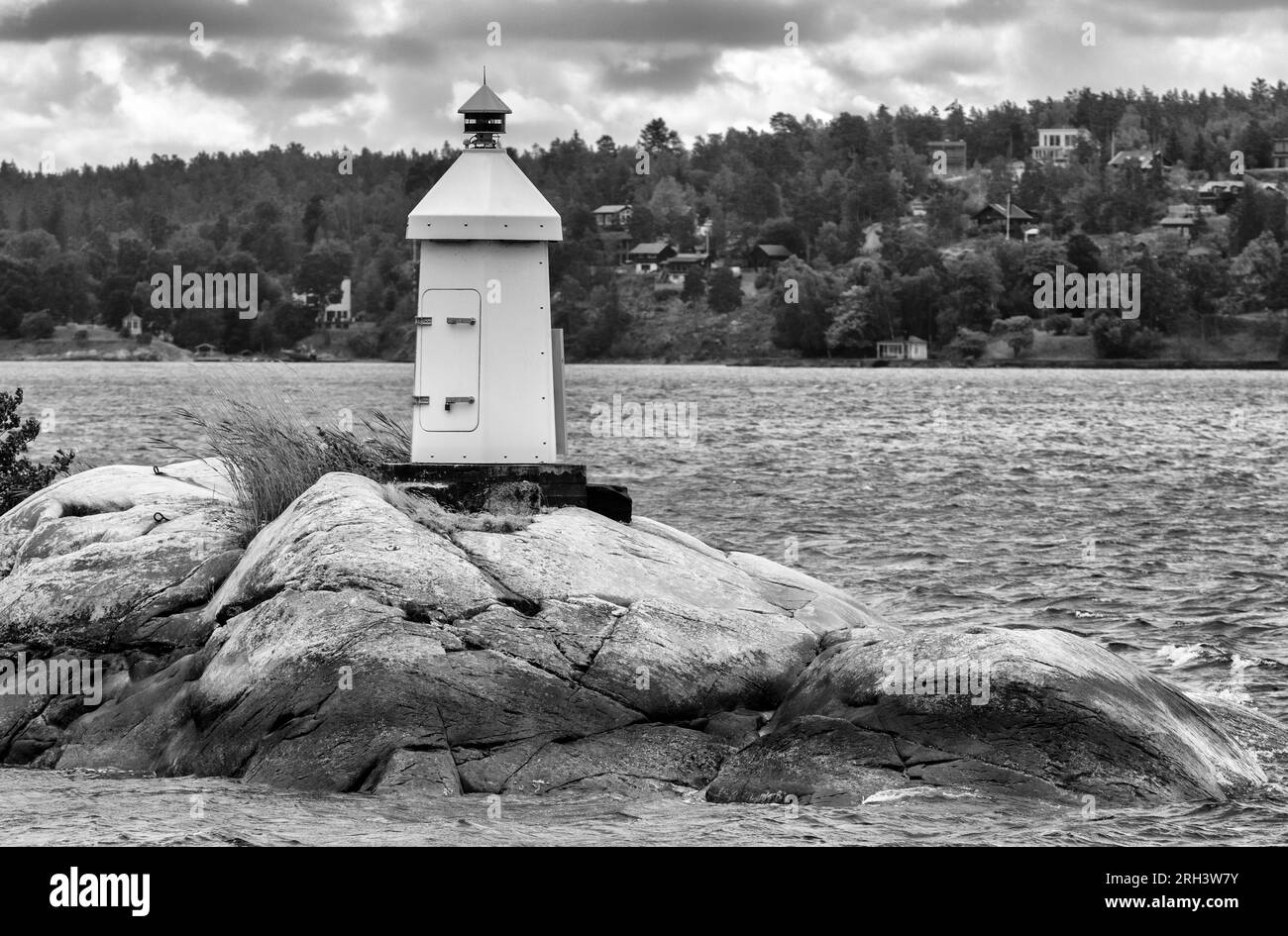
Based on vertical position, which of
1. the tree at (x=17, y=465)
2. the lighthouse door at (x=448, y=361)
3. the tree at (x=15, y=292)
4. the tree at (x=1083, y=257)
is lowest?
the tree at (x=17, y=465)

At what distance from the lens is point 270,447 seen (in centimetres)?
1677

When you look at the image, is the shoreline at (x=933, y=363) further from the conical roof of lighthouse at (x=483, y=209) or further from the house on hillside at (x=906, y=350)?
the conical roof of lighthouse at (x=483, y=209)

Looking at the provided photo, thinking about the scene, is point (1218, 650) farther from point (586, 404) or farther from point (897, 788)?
point (586, 404)

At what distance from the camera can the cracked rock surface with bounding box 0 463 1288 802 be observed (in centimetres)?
1214

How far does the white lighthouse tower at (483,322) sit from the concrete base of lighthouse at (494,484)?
0.20 meters

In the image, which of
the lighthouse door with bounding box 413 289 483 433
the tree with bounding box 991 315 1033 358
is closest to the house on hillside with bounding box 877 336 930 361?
the tree with bounding box 991 315 1033 358

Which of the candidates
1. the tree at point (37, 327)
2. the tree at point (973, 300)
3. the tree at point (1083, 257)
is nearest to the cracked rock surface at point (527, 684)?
the tree at point (973, 300)

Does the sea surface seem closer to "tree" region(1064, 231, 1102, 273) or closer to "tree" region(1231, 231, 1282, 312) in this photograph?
"tree" region(1231, 231, 1282, 312)

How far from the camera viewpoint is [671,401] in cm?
10244

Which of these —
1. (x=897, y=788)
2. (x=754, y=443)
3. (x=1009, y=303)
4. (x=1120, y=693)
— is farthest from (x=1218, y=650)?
(x=1009, y=303)

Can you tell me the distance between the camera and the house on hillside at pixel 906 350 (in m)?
180

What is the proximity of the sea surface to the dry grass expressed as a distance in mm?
467

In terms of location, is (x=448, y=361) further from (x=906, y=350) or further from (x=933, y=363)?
(x=906, y=350)
